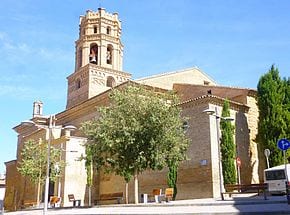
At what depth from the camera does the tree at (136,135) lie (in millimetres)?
21922

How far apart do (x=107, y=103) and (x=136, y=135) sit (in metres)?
13.7

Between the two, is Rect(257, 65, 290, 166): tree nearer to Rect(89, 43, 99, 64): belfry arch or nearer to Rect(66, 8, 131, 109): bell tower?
Rect(66, 8, 131, 109): bell tower

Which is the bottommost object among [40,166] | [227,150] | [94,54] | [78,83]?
[40,166]

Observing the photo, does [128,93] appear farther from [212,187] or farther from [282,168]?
[282,168]

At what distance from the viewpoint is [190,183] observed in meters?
26.5

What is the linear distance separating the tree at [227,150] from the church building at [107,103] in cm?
54

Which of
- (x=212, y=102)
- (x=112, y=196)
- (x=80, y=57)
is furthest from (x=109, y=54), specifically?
(x=212, y=102)

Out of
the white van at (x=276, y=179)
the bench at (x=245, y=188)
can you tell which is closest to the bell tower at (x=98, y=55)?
the bench at (x=245, y=188)

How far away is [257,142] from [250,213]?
17.0 m

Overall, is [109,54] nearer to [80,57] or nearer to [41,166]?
[80,57]

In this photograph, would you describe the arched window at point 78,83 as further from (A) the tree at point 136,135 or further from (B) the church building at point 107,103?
(A) the tree at point 136,135

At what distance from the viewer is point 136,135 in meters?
22.0

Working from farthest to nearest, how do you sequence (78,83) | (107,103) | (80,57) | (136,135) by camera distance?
(78,83)
(80,57)
(107,103)
(136,135)

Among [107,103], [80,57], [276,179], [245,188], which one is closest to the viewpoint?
[276,179]
